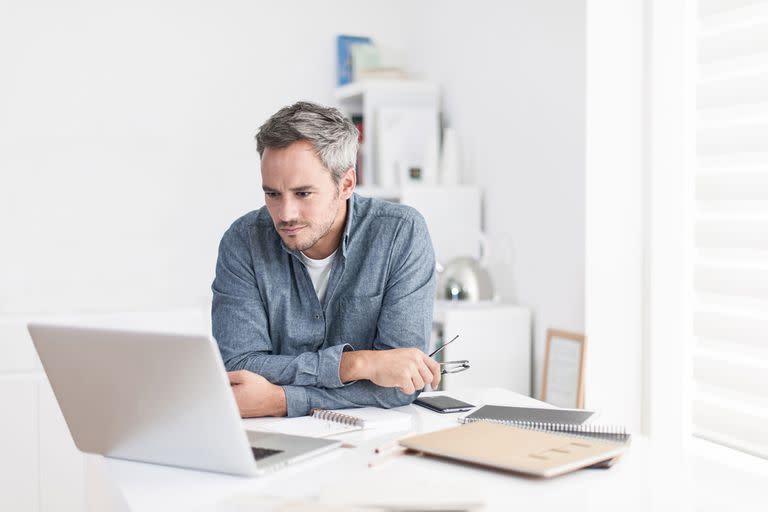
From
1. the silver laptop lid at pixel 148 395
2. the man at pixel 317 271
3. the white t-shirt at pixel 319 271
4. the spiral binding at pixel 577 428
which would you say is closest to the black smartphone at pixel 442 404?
the man at pixel 317 271

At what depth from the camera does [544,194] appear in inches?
115

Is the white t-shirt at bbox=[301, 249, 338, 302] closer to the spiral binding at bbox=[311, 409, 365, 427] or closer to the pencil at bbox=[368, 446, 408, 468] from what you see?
the spiral binding at bbox=[311, 409, 365, 427]

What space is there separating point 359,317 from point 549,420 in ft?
1.88

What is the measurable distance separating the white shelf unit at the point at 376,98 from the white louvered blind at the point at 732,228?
1.33m

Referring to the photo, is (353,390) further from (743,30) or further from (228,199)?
(228,199)

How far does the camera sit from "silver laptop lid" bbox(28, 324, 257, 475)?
1.07 metres

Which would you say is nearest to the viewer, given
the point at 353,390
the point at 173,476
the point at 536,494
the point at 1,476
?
the point at 536,494

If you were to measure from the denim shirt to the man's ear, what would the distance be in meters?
0.04

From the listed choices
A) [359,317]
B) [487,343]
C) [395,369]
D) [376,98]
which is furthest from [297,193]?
[376,98]

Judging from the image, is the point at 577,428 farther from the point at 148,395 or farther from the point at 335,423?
the point at 148,395

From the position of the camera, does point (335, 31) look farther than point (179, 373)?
Yes

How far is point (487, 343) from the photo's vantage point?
2.93m

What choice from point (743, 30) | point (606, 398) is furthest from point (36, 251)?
point (743, 30)

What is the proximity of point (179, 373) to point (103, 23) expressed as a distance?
8.95 ft
